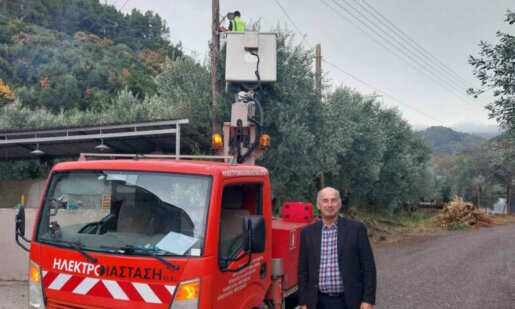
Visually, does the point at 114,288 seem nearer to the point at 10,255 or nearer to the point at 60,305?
the point at 60,305

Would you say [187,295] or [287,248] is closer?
[187,295]

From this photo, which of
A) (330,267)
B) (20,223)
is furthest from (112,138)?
(330,267)

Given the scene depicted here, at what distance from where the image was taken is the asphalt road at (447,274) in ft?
29.0

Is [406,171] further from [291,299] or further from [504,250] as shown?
[291,299]

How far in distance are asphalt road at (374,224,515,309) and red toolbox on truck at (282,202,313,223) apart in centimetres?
327

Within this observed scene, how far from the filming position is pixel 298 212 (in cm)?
600

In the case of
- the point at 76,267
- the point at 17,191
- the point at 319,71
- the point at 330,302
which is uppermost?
the point at 319,71

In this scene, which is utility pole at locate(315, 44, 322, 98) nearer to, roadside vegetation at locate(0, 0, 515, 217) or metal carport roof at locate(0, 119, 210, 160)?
roadside vegetation at locate(0, 0, 515, 217)

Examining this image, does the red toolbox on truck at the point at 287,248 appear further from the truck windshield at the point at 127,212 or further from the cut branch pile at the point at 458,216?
the cut branch pile at the point at 458,216

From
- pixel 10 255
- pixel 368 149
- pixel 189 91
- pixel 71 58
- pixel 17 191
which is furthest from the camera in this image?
pixel 71 58

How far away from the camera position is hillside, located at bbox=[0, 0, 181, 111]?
45.9 meters

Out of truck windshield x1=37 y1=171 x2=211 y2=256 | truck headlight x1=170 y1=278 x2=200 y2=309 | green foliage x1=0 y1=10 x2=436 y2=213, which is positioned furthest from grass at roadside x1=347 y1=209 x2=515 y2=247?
truck headlight x1=170 y1=278 x2=200 y2=309

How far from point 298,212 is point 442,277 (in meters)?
6.89

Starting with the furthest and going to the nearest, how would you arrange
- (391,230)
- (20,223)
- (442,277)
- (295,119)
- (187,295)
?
A: (391,230) → (295,119) → (442,277) → (20,223) → (187,295)
